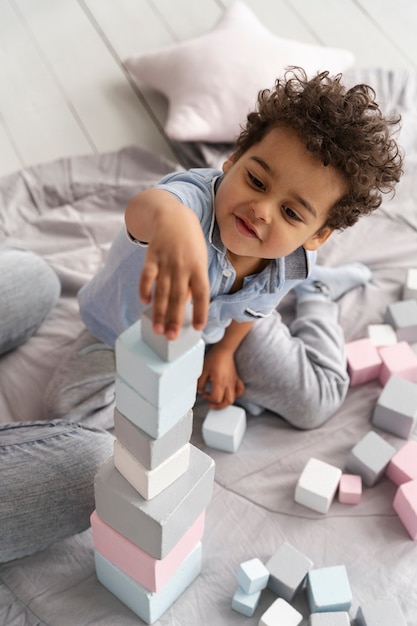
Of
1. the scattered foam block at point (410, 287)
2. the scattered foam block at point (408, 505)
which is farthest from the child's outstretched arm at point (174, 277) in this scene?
the scattered foam block at point (410, 287)

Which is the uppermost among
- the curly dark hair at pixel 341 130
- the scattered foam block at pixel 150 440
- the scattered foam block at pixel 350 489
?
the curly dark hair at pixel 341 130

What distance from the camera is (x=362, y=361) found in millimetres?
1312

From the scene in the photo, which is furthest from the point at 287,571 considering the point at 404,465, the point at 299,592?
the point at 404,465

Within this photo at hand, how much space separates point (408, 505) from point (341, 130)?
21.4 inches

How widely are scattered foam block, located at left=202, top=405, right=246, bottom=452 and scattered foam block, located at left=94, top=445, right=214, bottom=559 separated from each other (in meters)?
0.26

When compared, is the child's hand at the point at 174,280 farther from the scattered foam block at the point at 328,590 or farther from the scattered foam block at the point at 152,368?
the scattered foam block at the point at 328,590

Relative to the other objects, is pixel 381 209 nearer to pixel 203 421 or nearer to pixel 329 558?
pixel 203 421

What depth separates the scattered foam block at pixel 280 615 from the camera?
1.00m

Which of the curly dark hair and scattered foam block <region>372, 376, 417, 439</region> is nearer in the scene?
the curly dark hair

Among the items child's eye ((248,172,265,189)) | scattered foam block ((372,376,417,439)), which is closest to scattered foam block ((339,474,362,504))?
scattered foam block ((372,376,417,439))

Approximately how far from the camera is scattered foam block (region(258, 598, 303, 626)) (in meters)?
1.00

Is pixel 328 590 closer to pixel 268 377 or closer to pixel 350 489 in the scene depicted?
pixel 350 489

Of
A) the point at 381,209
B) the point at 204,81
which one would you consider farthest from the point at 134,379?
the point at 204,81

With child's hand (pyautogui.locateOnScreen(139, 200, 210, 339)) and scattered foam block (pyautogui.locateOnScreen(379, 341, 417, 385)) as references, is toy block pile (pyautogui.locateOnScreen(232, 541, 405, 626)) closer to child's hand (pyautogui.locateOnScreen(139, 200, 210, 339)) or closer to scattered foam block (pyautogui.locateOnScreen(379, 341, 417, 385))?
scattered foam block (pyautogui.locateOnScreen(379, 341, 417, 385))
